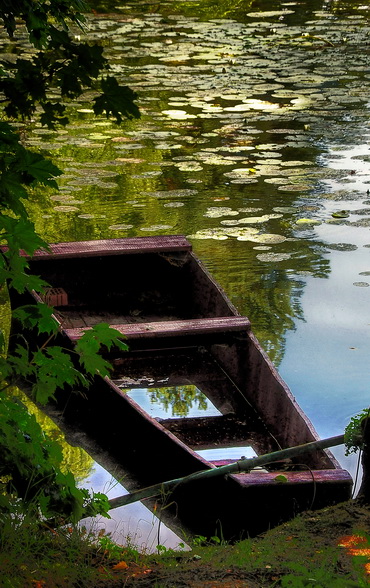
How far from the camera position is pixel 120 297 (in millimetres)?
4930

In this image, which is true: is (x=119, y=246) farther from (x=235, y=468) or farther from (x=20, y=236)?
(x=20, y=236)

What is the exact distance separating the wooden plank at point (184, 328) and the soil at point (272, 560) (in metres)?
1.16

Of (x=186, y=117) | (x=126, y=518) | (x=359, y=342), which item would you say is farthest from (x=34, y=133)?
(x=126, y=518)

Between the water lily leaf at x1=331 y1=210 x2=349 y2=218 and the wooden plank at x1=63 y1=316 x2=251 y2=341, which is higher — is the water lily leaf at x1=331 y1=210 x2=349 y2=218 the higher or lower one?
the lower one

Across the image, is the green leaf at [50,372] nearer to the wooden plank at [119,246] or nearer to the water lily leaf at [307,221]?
the wooden plank at [119,246]

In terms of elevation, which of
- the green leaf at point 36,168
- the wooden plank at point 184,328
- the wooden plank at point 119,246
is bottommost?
the wooden plank at point 184,328

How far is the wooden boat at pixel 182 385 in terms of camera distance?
113 inches

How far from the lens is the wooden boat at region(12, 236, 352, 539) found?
9.40 feet

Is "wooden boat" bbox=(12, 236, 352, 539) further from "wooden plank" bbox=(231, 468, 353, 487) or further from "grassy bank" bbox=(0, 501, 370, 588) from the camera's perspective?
"grassy bank" bbox=(0, 501, 370, 588)

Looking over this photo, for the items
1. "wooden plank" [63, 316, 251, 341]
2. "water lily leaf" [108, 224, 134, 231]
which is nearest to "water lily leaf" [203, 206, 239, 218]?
"water lily leaf" [108, 224, 134, 231]

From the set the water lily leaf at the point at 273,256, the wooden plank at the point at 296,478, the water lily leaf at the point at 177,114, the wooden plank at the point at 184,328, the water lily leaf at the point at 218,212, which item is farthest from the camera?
the water lily leaf at the point at 177,114

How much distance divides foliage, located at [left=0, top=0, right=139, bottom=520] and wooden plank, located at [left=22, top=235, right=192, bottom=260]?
1.99 m

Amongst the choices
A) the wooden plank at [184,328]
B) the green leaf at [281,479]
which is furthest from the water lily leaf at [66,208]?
the green leaf at [281,479]

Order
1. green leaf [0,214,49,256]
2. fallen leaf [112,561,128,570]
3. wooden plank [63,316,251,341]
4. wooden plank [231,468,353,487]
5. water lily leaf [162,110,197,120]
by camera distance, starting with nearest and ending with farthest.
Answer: green leaf [0,214,49,256], fallen leaf [112,561,128,570], wooden plank [231,468,353,487], wooden plank [63,316,251,341], water lily leaf [162,110,197,120]
